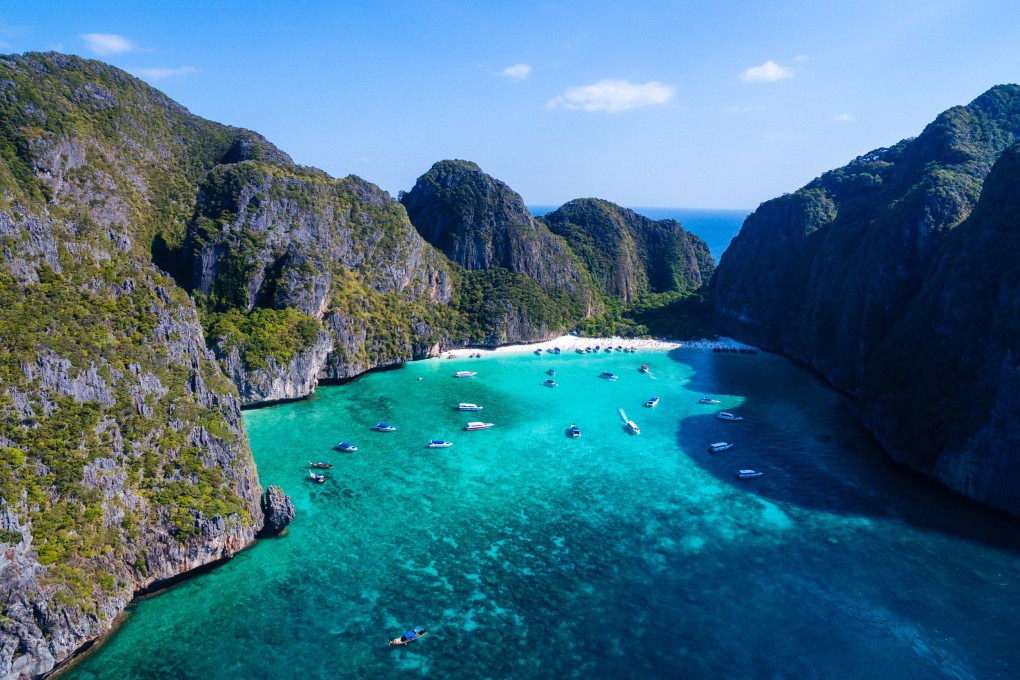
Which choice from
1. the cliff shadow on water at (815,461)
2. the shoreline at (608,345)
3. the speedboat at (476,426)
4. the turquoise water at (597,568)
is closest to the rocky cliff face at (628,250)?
the shoreline at (608,345)

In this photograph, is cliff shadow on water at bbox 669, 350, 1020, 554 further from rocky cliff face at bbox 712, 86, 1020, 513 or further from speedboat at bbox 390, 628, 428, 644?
speedboat at bbox 390, 628, 428, 644

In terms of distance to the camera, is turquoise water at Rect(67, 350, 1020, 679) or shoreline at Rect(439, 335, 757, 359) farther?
shoreline at Rect(439, 335, 757, 359)

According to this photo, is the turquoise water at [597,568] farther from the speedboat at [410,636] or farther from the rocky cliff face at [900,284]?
the rocky cliff face at [900,284]

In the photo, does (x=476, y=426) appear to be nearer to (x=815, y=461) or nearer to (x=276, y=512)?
(x=276, y=512)

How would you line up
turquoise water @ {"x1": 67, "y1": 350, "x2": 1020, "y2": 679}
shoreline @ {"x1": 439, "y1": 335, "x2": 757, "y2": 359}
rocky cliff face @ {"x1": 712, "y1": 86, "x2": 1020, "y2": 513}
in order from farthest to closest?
shoreline @ {"x1": 439, "y1": 335, "x2": 757, "y2": 359}, rocky cliff face @ {"x1": 712, "y1": 86, "x2": 1020, "y2": 513}, turquoise water @ {"x1": 67, "y1": 350, "x2": 1020, "y2": 679}

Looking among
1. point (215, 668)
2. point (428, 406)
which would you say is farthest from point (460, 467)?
point (215, 668)

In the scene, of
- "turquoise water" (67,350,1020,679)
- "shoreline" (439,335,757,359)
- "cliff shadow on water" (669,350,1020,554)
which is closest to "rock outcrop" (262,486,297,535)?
"turquoise water" (67,350,1020,679)

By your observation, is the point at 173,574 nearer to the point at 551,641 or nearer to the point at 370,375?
→ the point at 551,641
